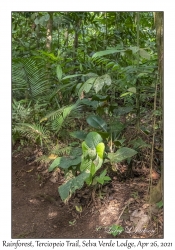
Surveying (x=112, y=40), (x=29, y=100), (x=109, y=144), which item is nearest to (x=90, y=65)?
(x=112, y=40)

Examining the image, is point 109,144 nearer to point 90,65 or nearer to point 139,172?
point 139,172

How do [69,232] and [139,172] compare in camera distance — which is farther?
[139,172]

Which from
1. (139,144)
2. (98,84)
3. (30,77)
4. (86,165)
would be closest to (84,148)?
(86,165)

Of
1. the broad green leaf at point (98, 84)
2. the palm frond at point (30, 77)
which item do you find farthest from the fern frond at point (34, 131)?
the broad green leaf at point (98, 84)

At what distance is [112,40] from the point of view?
295cm

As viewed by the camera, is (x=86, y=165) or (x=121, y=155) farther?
(x=121, y=155)

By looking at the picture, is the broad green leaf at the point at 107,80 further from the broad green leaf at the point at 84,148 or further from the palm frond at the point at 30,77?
the palm frond at the point at 30,77

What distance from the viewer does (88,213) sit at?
2.19 m

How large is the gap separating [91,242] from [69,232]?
15.0 inches

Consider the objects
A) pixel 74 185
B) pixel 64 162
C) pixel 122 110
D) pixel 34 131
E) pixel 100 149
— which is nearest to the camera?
pixel 100 149

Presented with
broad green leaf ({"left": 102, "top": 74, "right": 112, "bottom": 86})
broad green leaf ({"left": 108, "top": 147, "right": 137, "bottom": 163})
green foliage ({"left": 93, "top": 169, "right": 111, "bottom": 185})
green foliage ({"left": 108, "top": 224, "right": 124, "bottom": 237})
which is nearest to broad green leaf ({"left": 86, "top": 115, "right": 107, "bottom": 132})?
broad green leaf ({"left": 108, "top": 147, "right": 137, "bottom": 163})

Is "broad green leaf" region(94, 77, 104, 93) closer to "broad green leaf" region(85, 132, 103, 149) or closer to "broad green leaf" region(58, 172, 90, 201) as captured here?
"broad green leaf" region(85, 132, 103, 149)

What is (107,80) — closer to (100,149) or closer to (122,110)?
(100,149)

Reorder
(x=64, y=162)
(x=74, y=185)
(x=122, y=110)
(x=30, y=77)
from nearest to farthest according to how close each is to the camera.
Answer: (x=74, y=185)
(x=64, y=162)
(x=122, y=110)
(x=30, y=77)
